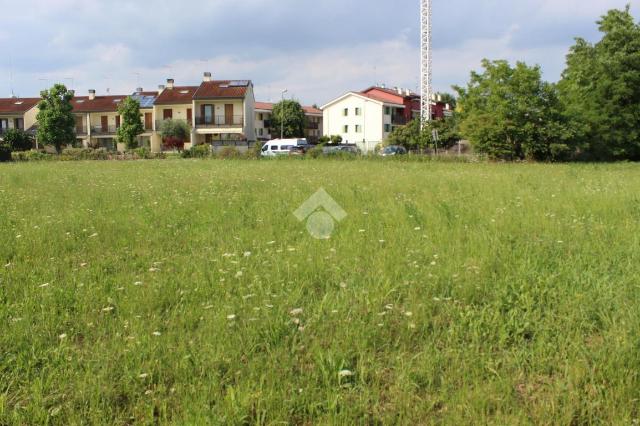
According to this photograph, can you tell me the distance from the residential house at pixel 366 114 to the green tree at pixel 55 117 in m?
32.1

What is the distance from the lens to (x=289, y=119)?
68.9 m

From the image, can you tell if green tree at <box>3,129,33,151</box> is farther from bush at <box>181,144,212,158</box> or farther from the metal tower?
the metal tower

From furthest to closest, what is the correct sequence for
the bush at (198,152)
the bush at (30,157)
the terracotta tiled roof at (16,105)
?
the terracotta tiled roof at (16,105) < the bush at (198,152) < the bush at (30,157)

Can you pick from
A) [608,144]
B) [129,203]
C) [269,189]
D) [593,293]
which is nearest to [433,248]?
[593,293]

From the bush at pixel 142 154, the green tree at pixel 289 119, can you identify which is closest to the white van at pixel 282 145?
the bush at pixel 142 154

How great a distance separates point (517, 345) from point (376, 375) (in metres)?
1.01

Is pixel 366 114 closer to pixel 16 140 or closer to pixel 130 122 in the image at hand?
pixel 130 122

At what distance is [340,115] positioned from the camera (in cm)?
6825

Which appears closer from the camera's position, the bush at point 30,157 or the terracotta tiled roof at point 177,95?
the bush at point 30,157

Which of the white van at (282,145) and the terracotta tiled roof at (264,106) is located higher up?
the terracotta tiled roof at (264,106)

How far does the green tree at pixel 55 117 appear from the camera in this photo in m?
49.0

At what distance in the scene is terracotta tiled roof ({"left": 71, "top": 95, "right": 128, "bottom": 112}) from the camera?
2549 inches

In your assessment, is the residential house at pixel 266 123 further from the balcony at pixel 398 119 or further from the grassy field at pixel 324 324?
the grassy field at pixel 324 324

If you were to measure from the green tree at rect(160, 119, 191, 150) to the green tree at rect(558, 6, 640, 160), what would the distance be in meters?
41.4
